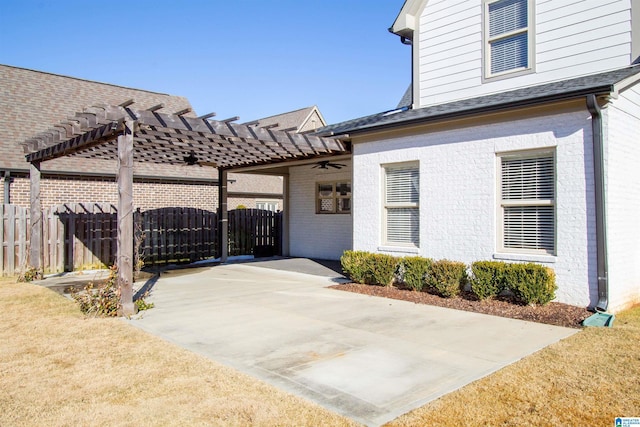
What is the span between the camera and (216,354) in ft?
17.2

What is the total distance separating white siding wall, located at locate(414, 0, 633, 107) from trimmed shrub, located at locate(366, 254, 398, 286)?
153 inches

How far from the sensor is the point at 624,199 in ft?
25.1

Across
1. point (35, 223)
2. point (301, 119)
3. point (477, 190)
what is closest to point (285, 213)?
point (35, 223)

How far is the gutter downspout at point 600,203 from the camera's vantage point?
22.5ft

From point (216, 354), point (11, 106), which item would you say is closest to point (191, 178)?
point (11, 106)

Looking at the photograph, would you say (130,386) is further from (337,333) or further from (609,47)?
(609,47)

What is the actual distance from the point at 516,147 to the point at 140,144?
25.9 feet

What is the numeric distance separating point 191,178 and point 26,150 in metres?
7.12

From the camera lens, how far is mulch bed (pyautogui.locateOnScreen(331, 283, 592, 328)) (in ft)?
22.0

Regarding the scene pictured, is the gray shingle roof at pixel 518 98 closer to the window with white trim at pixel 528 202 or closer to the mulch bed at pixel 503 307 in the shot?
the window with white trim at pixel 528 202

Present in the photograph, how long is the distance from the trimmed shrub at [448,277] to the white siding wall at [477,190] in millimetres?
456

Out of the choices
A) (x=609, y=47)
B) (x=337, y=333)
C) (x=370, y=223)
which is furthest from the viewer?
(x=370, y=223)

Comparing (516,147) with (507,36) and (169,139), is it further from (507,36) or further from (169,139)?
(169,139)

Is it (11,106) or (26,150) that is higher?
(11,106)
